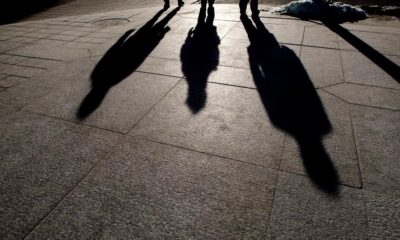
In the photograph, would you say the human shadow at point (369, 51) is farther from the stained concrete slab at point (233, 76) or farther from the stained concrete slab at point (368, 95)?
the stained concrete slab at point (233, 76)

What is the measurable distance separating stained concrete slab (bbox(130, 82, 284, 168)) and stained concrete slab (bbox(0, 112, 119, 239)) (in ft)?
1.94

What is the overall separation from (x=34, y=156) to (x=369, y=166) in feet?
11.2

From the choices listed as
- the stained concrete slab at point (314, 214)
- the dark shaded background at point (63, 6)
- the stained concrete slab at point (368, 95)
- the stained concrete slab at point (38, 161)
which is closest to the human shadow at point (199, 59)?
the stained concrete slab at point (38, 161)

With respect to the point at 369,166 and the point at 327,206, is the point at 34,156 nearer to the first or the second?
the point at 327,206

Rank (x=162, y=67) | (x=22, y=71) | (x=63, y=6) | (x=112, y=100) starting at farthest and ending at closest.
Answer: (x=63, y=6), (x=22, y=71), (x=162, y=67), (x=112, y=100)

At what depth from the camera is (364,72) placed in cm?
452

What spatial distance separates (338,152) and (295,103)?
106cm

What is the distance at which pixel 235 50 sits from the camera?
555cm

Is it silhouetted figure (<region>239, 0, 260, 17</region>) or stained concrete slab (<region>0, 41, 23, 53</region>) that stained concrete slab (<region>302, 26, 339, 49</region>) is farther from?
stained concrete slab (<region>0, 41, 23, 53</region>)

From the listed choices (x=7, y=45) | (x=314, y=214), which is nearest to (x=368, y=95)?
(x=314, y=214)

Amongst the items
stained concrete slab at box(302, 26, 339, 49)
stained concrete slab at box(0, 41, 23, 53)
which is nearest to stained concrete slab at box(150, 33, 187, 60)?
stained concrete slab at box(302, 26, 339, 49)

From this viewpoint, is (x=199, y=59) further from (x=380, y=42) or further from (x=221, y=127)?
(x=380, y=42)

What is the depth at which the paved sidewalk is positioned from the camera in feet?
6.92

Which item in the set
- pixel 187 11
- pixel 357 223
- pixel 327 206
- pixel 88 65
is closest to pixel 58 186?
pixel 327 206
